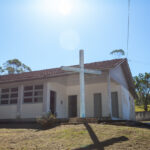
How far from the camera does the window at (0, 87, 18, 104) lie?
49.1ft

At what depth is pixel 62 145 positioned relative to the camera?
6336 millimetres

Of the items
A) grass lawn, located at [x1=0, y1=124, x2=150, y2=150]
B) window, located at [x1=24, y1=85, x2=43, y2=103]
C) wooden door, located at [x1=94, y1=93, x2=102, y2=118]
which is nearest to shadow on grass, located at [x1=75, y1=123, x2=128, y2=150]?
grass lawn, located at [x1=0, y1=124, x2=150, y2=150]

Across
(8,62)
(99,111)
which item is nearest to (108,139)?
(99,111)

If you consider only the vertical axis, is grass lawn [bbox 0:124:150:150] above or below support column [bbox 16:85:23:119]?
below

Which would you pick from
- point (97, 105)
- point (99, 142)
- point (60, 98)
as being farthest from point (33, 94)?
point (99, 142)

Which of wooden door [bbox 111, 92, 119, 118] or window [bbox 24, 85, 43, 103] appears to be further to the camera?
wooden door [bbox 111, 92, 119, 118]

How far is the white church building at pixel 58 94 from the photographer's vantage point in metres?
13.9

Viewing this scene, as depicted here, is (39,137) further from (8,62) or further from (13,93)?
(8,62)

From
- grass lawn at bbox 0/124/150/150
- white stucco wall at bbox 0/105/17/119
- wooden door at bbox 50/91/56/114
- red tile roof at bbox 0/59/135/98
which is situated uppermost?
red tile roof at bbox 0/59/135/98

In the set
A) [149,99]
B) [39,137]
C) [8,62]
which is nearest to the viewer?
[39,137]

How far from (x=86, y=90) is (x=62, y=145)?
31.8ft

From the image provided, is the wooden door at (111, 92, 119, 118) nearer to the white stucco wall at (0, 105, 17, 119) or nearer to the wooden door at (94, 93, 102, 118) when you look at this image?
the wooden door at (94, 93, 102, 118)

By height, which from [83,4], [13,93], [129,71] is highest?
[83,4]

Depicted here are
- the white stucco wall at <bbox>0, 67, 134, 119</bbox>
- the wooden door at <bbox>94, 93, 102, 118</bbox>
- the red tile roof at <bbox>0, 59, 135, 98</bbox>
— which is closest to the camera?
the red tile roof at <bbox>0, 59, 135, 98</bbox>
